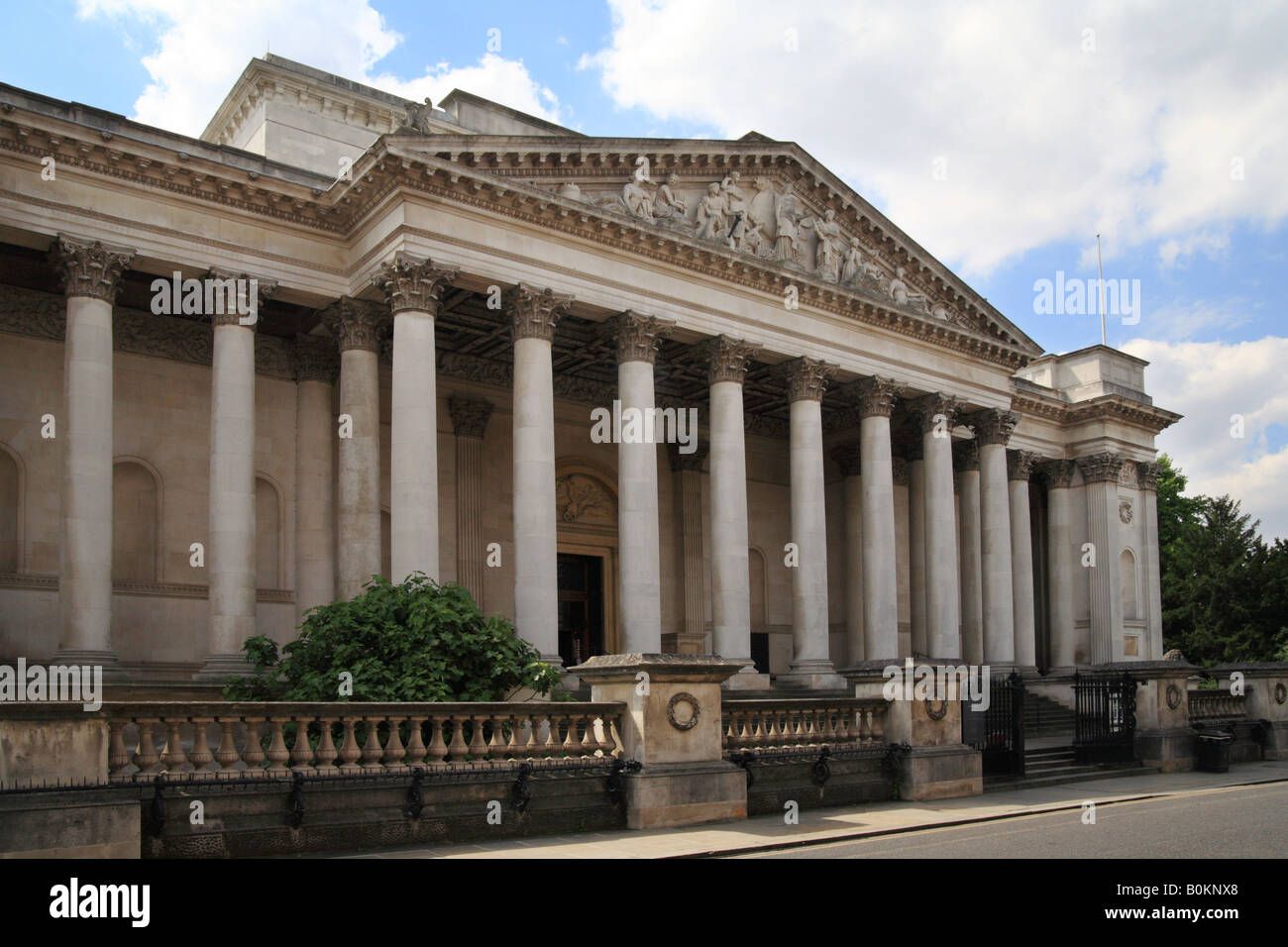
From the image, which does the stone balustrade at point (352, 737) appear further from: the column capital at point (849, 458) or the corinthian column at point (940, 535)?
the column capital at point (849, 458)

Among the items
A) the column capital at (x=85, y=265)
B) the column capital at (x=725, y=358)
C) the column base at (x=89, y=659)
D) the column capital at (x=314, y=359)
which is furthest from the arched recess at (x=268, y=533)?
the column capital at (x=725, y=358)

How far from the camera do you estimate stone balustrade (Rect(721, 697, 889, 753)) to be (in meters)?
16.9

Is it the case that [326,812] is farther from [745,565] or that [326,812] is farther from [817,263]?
[817,263]

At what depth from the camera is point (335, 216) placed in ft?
83.7

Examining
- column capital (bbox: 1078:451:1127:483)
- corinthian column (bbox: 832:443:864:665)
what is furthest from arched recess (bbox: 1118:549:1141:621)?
corinthian column (bbox: 832:443:864:665)

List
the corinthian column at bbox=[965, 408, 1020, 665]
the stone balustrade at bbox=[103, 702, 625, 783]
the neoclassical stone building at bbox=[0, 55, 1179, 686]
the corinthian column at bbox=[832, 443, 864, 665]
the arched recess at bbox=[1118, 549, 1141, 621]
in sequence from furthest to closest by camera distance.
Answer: the arched recess at bbox=[1118, 549, 1141, 621] < the corinthian column at bbox=[832, 443, 864, 665] < the corinthian column at bbox=[965, 408, 1020, 665] < the neoclassical stone building at bbox=[0, 55, 1179, 686] < the stone balustrade at bbox=[103, 702, 625, 783]

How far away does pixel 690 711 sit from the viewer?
15492 mm

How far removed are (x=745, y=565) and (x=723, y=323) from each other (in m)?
6.10

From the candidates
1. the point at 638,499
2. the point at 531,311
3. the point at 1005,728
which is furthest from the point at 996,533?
the point at 531,311

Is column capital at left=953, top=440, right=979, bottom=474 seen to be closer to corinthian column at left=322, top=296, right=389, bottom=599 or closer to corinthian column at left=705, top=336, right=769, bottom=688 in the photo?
corinthian column at left=705, top=336, right=769, bottom=688

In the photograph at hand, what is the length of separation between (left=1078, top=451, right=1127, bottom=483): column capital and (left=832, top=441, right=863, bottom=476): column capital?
8.94 meters

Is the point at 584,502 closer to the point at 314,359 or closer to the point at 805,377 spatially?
the point at 805,377

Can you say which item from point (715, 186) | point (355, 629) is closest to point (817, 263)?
point (715, 186)

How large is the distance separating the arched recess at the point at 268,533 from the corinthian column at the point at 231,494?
394 cm
